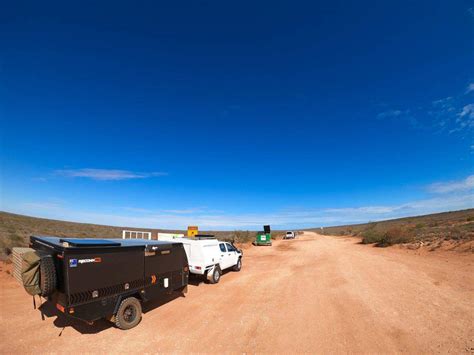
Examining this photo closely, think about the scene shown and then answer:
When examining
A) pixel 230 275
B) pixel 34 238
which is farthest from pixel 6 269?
pixel 230 275

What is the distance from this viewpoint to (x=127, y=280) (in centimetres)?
702

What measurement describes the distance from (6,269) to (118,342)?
9870mm

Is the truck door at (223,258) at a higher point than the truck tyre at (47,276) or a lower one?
lower

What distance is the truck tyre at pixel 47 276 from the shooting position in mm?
5805

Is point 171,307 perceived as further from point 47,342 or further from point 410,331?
point 410,331

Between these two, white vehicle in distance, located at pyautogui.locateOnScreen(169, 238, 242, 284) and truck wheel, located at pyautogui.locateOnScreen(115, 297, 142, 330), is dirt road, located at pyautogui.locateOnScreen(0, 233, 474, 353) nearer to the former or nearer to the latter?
truck wheel, located at pyautogui.locateOnScreen(115, 297, 142, 330)

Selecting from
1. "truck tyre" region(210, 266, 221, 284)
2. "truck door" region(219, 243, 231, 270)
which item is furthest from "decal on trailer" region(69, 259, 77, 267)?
"truck door" region(219, 243, 231, 270)

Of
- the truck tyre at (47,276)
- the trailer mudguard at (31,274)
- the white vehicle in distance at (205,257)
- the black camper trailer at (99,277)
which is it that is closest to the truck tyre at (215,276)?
the white vehicle in distance at (205,257)

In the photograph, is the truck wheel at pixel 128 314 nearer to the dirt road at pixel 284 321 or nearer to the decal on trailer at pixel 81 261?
the dirt road at pixel 284 321

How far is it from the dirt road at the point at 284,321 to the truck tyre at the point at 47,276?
125 cm

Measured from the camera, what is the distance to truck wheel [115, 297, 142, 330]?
22.0 feet

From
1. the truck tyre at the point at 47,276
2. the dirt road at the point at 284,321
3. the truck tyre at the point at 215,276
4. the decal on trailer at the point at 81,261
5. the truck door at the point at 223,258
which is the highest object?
the decal on trailer at the point at 81,261

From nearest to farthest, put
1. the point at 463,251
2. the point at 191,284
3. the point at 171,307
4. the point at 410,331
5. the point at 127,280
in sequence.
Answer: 1. the point at 410,331
2. the point at 127,280
3. the point at 171,307
4. the point at 191,284
5. the point at 463,251

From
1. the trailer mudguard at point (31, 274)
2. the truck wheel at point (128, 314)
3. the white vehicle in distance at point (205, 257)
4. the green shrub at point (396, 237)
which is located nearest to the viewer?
the trailer mudguard at point (31, 274)
